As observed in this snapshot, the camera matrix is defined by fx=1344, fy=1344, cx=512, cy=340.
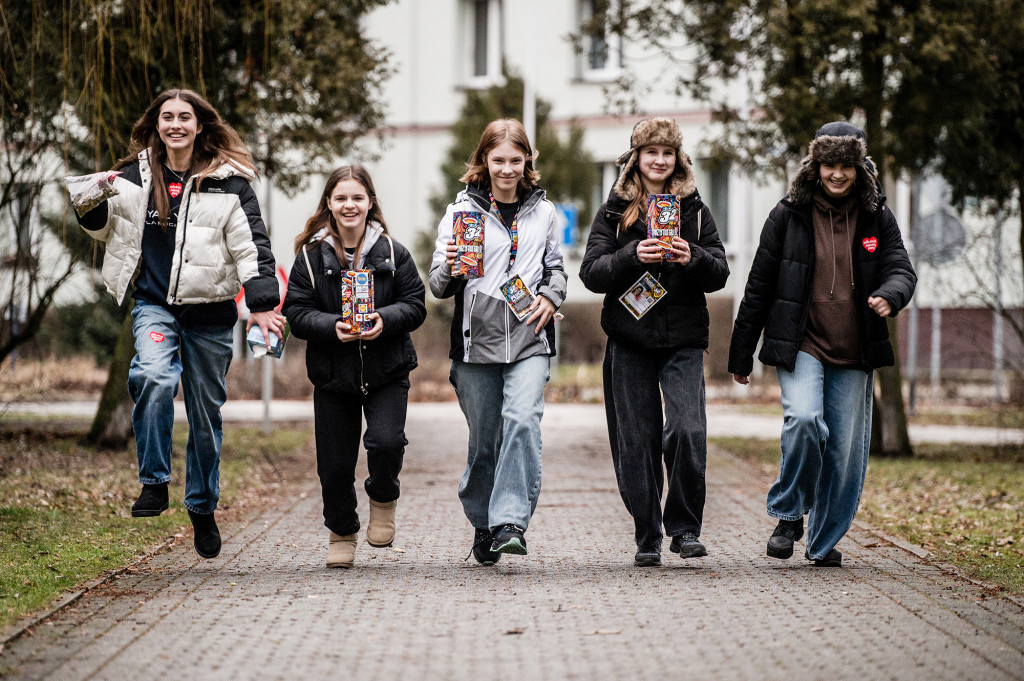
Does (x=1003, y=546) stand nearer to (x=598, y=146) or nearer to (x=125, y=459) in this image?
(x=125, y=459)

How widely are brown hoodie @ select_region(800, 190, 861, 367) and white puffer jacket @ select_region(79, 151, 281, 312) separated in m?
2.55

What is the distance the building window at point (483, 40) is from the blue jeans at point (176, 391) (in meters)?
22.6

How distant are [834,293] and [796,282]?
19cm

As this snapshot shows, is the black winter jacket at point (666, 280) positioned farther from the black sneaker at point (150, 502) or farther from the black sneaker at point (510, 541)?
the black sneaker at point (150, 502)

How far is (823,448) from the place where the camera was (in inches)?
252

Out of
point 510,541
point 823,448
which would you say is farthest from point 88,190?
point 823,448

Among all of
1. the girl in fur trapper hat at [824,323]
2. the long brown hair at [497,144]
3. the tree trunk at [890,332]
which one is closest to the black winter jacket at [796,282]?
the girl in fur trapper hat at [824,323]

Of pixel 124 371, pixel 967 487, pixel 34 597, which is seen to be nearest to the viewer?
pixel 34 597

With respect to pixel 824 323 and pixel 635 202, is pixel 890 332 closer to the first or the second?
pixel 824 323

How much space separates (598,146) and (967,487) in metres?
18.2

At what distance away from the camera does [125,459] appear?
1137 cm

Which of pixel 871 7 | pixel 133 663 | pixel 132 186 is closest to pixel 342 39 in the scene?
→ pixel 871 7

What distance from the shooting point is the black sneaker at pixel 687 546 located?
6.31 m

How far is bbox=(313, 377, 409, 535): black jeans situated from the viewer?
20.7 ft
